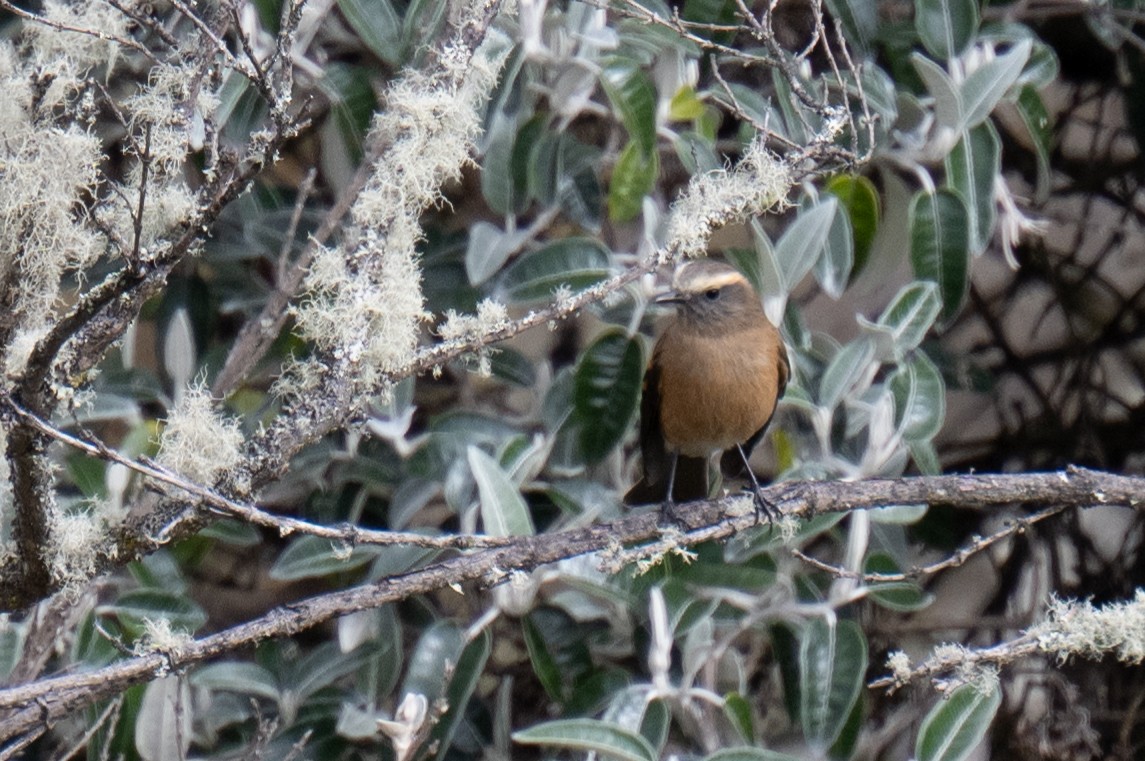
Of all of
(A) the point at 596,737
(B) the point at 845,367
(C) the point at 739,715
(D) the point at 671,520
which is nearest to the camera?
(A) the point at 596,737

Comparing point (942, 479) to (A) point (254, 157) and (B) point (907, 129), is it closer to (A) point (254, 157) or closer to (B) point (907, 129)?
(B) point (907, 129)

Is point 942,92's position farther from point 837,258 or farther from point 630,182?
point 630,182

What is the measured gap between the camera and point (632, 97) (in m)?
2.86

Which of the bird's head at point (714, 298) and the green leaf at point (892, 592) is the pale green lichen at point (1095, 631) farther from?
the bird's head at point (714, 298)

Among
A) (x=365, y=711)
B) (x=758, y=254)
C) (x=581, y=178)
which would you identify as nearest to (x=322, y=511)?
(x=365, y=711)

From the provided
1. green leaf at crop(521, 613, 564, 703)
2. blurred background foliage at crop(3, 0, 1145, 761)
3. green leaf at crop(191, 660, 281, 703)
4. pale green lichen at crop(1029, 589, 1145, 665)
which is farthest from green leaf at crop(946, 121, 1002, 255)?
green leaf at crop(191, 660, 281, 703)

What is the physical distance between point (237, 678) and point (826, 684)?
4.56 feet

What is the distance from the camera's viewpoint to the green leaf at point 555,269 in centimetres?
298

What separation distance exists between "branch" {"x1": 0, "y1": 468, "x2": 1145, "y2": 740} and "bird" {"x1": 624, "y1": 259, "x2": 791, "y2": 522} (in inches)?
19.7

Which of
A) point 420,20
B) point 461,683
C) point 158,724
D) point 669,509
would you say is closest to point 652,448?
point 669,509

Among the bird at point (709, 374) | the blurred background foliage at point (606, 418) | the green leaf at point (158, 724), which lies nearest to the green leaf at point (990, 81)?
the blurred background foliage at point (606, 418)

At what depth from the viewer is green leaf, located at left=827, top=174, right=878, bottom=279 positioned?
315 cm

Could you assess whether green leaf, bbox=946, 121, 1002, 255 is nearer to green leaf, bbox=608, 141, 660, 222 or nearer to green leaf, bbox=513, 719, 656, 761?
green leaf, bbox=608, 141, 660, 222

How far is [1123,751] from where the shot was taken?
3580 mm
